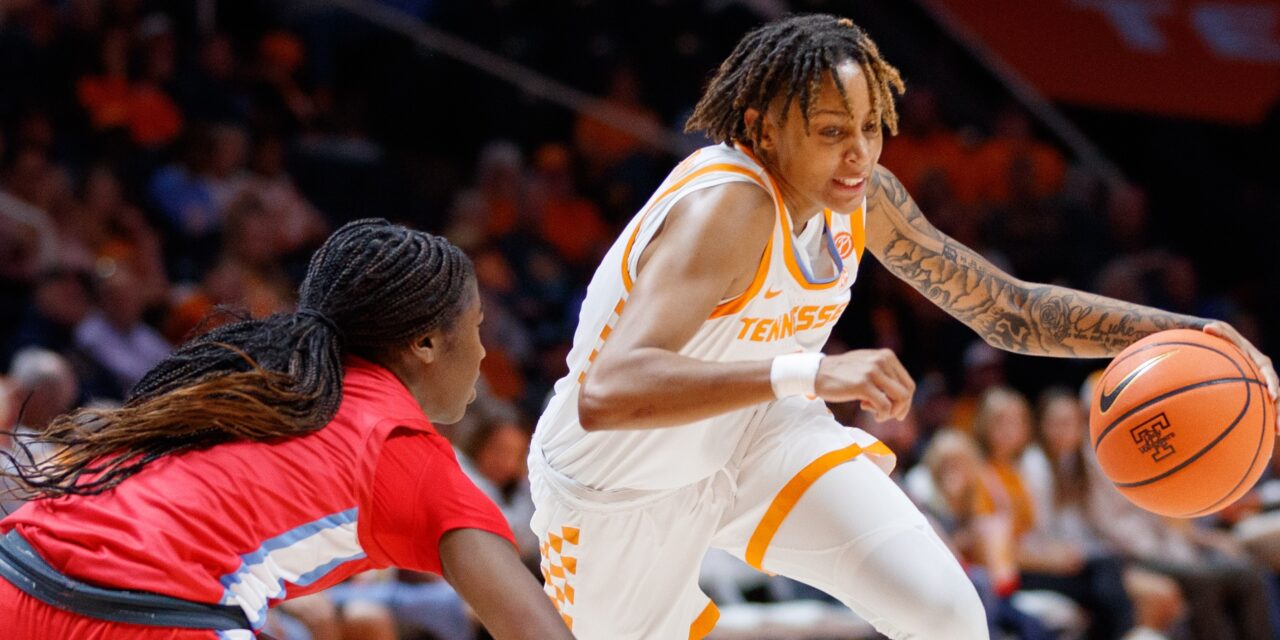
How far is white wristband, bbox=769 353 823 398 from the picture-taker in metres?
2.64

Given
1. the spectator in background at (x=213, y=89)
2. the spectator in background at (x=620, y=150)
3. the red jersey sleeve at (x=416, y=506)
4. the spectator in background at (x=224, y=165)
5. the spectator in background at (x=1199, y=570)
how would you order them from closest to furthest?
1. the red jersey sleeve at (x=416, y=506)
2. the spectator in background at (x=1199, y=570)
3. the spectator in background at (x=224, y=165)
4. the spectator in background at (x=213, y=89)
5. the spectator in background at (x=620, y=150)

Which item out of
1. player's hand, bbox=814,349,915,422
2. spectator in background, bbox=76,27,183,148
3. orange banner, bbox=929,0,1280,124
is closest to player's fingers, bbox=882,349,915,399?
player's hand, bbox=814,349,915,422

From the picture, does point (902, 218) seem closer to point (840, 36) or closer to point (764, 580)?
point (840, 36)

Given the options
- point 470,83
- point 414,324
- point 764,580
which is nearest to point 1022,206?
point 470,83

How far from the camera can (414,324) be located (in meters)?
2.61

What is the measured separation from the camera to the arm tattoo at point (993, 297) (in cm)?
377

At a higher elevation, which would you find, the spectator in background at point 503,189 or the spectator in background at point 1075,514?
the spectator in background at point 503,189

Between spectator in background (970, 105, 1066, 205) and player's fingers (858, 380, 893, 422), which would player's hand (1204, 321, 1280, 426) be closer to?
player's fingers (858, 380, 893, 422)

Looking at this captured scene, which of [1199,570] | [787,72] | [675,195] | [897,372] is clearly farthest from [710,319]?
[1199,570]

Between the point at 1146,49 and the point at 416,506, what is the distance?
9013mm

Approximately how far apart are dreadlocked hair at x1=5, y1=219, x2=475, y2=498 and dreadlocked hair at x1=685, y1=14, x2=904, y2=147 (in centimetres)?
89

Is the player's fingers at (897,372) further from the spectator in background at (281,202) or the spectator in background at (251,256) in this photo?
the spectator in background at (281,202)

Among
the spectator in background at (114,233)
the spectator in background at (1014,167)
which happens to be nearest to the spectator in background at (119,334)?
the spectator in background at (114,233)

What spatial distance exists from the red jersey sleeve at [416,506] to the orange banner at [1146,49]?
871cm
